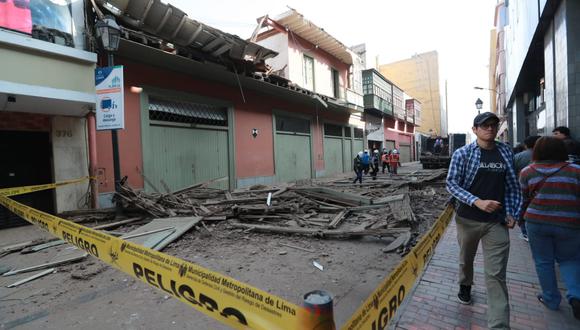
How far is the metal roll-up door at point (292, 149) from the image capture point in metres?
15.6

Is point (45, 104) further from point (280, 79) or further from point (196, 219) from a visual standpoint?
point (280, 79)

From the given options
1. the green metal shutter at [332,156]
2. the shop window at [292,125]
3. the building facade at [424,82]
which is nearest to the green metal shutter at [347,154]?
the green metal shutter at [332,156]

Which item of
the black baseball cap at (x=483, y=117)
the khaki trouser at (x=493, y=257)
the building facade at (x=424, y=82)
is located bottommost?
the khaki trouser at (x=493, y=257)

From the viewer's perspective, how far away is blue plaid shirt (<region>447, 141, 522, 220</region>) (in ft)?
8.78

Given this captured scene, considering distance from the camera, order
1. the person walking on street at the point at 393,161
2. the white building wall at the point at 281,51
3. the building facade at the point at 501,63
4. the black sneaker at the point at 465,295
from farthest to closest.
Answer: the building facade at the point at 501,63
the person walking on street at the point at 393,161
the white building wall at the point at 281,51
the black sneaker at the point at 465,295

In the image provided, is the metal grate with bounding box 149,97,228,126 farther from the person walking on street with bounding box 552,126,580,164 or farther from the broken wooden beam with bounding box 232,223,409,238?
the person walking on street with bounding box 552,126,580,164

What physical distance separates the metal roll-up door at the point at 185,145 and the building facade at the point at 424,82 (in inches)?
1679

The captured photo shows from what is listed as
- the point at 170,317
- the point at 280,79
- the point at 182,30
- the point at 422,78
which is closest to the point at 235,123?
the point at 280,79

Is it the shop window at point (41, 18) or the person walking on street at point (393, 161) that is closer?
the shop window at point (41, 18)

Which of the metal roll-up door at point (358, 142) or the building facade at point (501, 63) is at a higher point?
the building facade at point (501, 63)

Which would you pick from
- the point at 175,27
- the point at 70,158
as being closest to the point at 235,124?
the point at 175,27

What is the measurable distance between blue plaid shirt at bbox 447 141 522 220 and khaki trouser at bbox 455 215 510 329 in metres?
0.22

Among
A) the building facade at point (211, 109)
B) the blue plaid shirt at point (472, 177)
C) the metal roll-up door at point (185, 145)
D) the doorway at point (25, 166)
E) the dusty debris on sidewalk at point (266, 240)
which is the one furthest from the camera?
the metal roll-up door at point (185, 145)

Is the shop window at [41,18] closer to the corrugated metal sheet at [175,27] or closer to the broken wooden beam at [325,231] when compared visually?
the corrugated metal sheet at [175,27]
